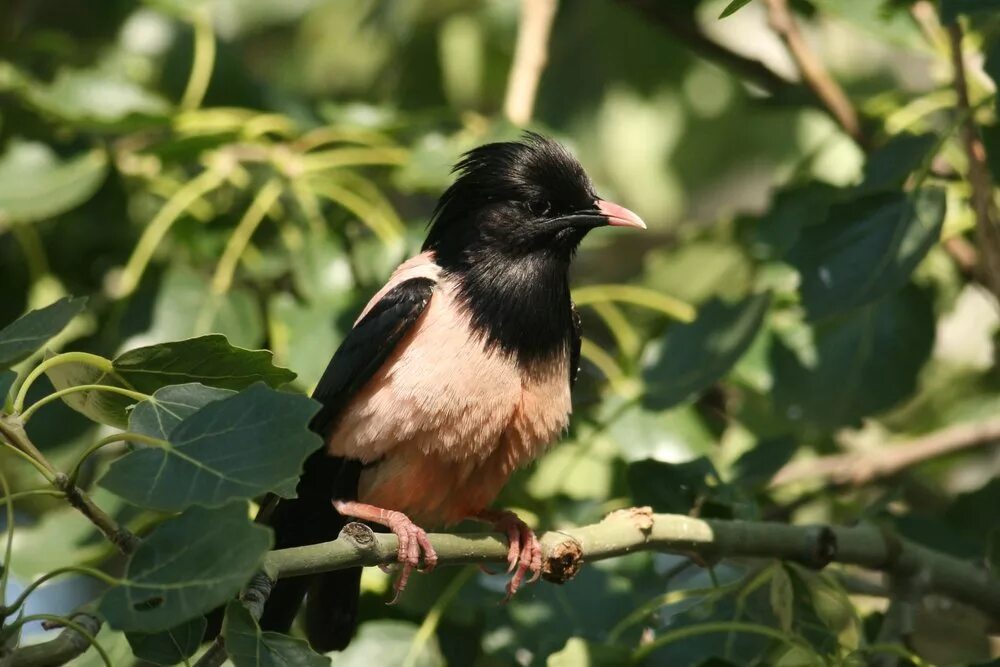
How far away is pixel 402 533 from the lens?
10.7 feet

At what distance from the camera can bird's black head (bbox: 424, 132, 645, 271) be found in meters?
4.08

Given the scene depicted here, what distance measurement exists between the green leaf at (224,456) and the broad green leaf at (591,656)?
1.15 meters

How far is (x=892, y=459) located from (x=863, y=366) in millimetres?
716

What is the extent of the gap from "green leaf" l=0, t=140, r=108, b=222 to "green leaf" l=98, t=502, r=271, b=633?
253cm

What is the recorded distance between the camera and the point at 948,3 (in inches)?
121

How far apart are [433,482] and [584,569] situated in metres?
0.49

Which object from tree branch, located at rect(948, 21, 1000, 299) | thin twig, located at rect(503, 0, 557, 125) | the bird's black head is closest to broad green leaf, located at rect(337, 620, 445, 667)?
the bird's black head

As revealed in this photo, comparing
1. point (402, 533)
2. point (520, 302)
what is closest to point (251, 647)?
point (402, 533)

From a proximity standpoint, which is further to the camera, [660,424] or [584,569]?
[660,424]

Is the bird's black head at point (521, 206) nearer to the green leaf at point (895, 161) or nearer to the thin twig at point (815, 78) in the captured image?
the green leaf at point (895, 161)

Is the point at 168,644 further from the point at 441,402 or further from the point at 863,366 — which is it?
the point at 863,366

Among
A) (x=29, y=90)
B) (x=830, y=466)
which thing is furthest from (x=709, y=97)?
(x=29, y=90)

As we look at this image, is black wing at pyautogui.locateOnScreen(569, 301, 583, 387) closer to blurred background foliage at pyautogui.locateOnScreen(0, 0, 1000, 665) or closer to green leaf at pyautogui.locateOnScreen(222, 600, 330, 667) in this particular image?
blurred background foliage at pyautogui.locateOnScreen(0, 0, 1000, 665)

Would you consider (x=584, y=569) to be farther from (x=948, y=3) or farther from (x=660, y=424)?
(x=948, y=3)
